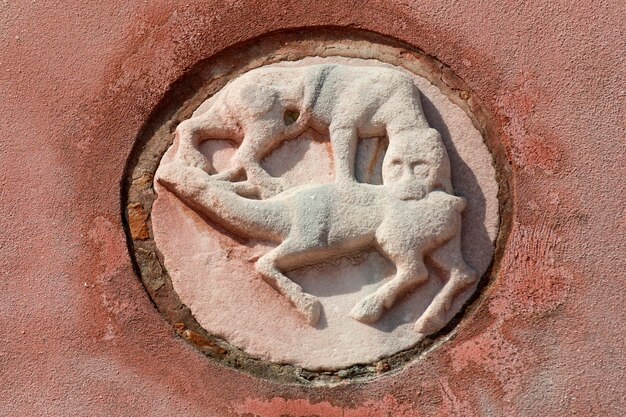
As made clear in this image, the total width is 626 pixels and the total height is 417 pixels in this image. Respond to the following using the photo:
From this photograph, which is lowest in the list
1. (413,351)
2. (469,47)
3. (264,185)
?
(413,351)

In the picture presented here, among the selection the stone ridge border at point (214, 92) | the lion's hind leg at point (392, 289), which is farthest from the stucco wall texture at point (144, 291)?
the lion's hind leg at point (392, 289)

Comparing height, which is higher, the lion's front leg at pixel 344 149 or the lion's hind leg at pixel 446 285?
the lion's front leg at pixel 344 149

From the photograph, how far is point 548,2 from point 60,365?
226cm

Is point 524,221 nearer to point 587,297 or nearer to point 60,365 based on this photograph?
point 587,297

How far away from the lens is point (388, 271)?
9.73 feet

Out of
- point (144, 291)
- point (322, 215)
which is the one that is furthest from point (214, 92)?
point (144, 291)

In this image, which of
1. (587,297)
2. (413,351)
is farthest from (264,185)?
(587,297)

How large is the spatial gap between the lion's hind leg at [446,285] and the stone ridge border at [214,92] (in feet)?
0.13

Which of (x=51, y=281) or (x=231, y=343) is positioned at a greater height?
(x=51, y=281)

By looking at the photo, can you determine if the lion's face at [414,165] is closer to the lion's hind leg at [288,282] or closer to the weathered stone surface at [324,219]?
the weathered stone surface at [324,219]

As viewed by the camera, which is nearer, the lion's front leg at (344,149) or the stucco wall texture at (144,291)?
the stucco wall texture at (144,291)

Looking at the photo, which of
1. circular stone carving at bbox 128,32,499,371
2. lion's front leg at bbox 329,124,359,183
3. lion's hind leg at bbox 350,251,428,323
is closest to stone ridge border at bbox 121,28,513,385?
circular stone carving at bbox 128,32,499,371

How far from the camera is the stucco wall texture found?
287cm

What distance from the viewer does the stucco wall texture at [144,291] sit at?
2.87 metres
